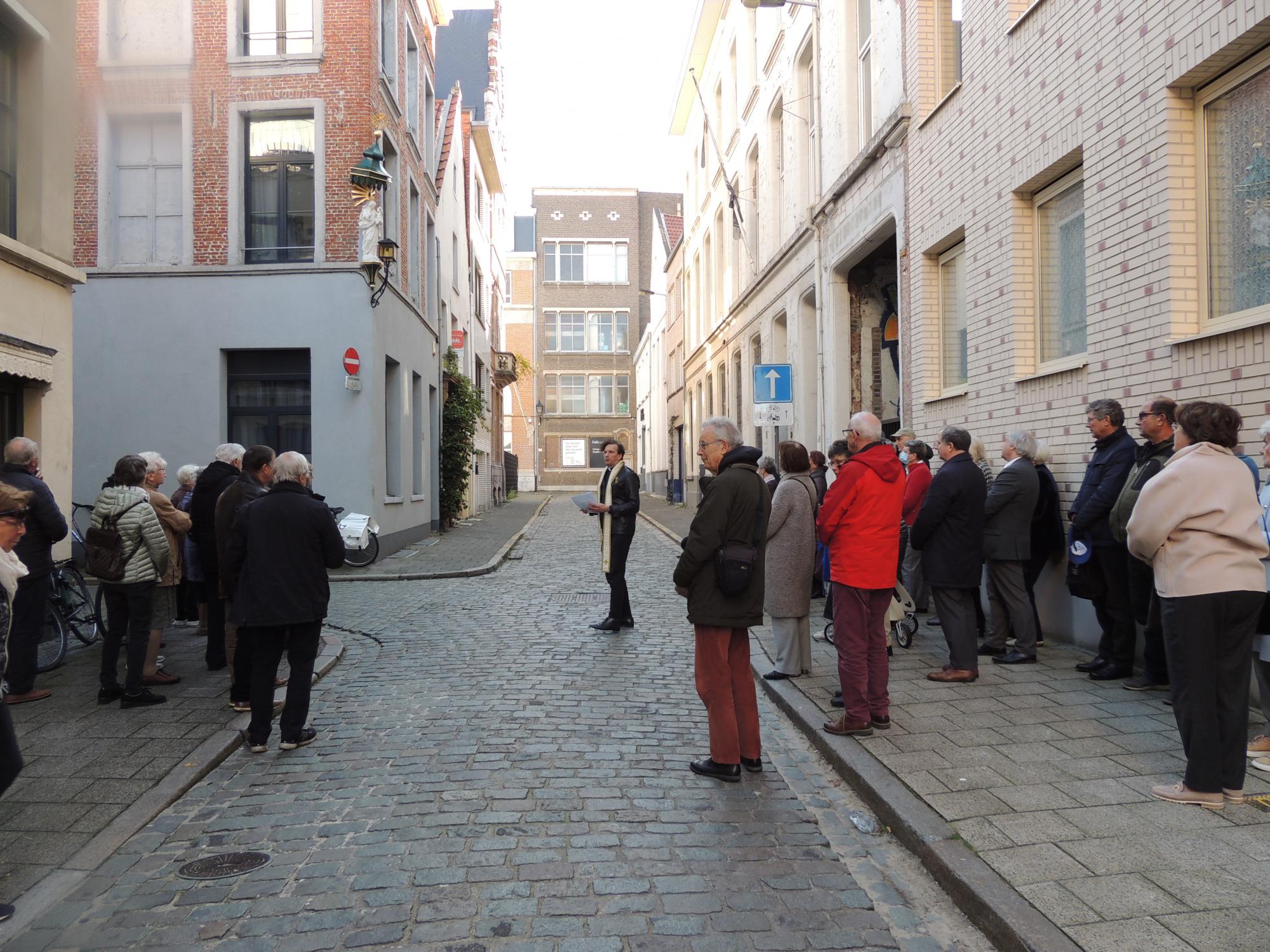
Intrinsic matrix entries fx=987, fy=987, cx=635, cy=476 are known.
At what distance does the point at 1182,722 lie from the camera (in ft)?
14.4

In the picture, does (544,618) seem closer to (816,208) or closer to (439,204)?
(816,208)

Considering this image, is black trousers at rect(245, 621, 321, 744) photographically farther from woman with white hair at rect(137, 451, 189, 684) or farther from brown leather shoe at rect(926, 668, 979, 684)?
brown leather shoe at rect(926, 668, 979, 684)

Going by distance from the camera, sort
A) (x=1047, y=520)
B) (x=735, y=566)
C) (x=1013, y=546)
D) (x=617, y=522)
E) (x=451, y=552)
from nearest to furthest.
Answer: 1. (x=735, y=566)
2. (x=1013, y=546)
3. (x=1047, y=520)
4. (x=617, y=522)
5. (x=451, y=552)

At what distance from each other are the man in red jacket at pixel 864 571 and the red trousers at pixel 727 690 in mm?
697

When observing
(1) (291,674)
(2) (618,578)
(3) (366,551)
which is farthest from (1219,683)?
Answer: (3) (366,551)

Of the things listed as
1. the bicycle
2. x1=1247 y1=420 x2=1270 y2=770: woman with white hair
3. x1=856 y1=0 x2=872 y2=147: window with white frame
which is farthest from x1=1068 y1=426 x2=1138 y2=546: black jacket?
the bicycle

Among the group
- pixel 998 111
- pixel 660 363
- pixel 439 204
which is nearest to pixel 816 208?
pixel 998 111

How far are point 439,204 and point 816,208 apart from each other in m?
11.2

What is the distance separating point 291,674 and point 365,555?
9.64 meters

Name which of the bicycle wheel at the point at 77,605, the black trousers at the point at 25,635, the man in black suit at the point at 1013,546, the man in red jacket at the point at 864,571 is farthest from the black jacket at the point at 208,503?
the man in black suit at the point at 1013,546

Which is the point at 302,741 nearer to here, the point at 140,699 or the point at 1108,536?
the point at 140,699

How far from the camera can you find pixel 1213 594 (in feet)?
14.0

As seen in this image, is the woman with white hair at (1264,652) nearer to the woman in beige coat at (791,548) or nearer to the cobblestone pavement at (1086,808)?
the cobblestone pavement at (1086,808)

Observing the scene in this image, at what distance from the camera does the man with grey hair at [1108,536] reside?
6617 millimetres
